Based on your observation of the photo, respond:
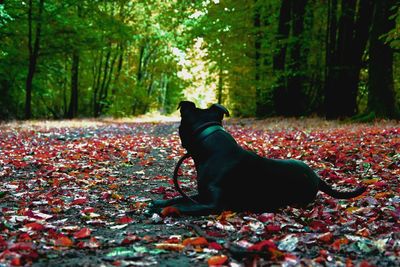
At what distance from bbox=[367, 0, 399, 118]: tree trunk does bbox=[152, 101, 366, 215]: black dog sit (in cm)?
935

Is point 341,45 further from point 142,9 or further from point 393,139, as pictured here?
point 142,9

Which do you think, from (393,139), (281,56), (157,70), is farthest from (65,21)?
(157,70)

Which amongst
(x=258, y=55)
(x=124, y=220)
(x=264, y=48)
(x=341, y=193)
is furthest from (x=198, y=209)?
(x=258, y=55)

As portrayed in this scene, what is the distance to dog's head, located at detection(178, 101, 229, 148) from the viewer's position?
3.60 metres

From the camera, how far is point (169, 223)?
3344 millimetres

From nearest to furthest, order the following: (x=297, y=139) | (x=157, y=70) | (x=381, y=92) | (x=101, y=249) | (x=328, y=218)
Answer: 1. (x=101, y=249)
2. (x=328, y=218)
3. (x=297, y=139)
4. (x=381, y=92)
5. (x=157, y=70)

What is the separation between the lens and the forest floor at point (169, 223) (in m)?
2.39

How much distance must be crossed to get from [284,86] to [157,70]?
22.3 m

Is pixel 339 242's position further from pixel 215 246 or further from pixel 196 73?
pixel 196 73

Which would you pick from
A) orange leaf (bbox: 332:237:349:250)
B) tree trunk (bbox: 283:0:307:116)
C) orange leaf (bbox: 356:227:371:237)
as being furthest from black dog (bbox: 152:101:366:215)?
tree trunk (bbox: 283:0:307:116)

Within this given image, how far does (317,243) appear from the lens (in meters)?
2.71

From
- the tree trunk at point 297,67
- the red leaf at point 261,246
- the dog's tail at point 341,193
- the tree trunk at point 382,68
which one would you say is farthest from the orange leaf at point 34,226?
the tree trunk at point 297,67

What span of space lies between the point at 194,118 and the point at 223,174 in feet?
A: 1.85

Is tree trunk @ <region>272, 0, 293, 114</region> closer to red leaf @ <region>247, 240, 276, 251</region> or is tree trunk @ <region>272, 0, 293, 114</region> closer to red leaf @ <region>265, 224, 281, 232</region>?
red leaf @ <region>265, 224, 281, 232</region>
